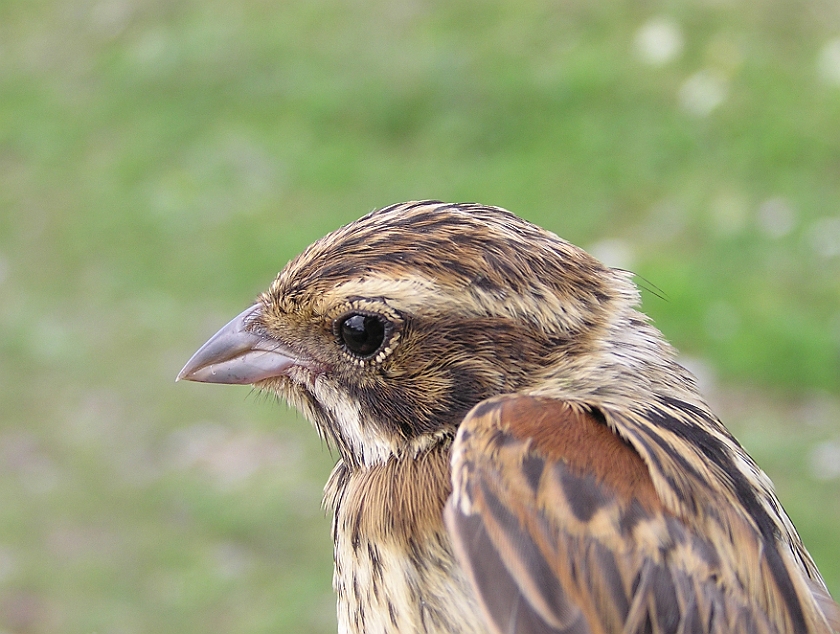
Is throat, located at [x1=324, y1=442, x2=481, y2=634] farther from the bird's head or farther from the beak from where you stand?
the beak

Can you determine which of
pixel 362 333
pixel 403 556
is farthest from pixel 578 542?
pixel 362 333

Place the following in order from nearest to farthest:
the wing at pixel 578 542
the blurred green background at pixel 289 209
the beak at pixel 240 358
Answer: the wing at pixel 578 542 → the beak at pixel 240 358 → the blurred green background at pixel 289 209

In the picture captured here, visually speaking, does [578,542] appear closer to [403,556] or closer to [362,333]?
[403,556]

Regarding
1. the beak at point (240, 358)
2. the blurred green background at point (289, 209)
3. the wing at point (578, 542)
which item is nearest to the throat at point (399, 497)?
the wing at point (578, 542)

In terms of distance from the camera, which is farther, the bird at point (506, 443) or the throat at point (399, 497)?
the throat at point (399, 497)

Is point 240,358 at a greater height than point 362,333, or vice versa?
point 240,358

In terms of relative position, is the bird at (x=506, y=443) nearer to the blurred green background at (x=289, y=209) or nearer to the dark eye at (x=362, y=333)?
the dark eye at (x=362, y=333)

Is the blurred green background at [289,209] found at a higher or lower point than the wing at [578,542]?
higher

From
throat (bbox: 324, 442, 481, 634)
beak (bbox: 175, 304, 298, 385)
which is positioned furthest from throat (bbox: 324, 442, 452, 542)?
beak (bbox: 175, 304, 298, 385)
